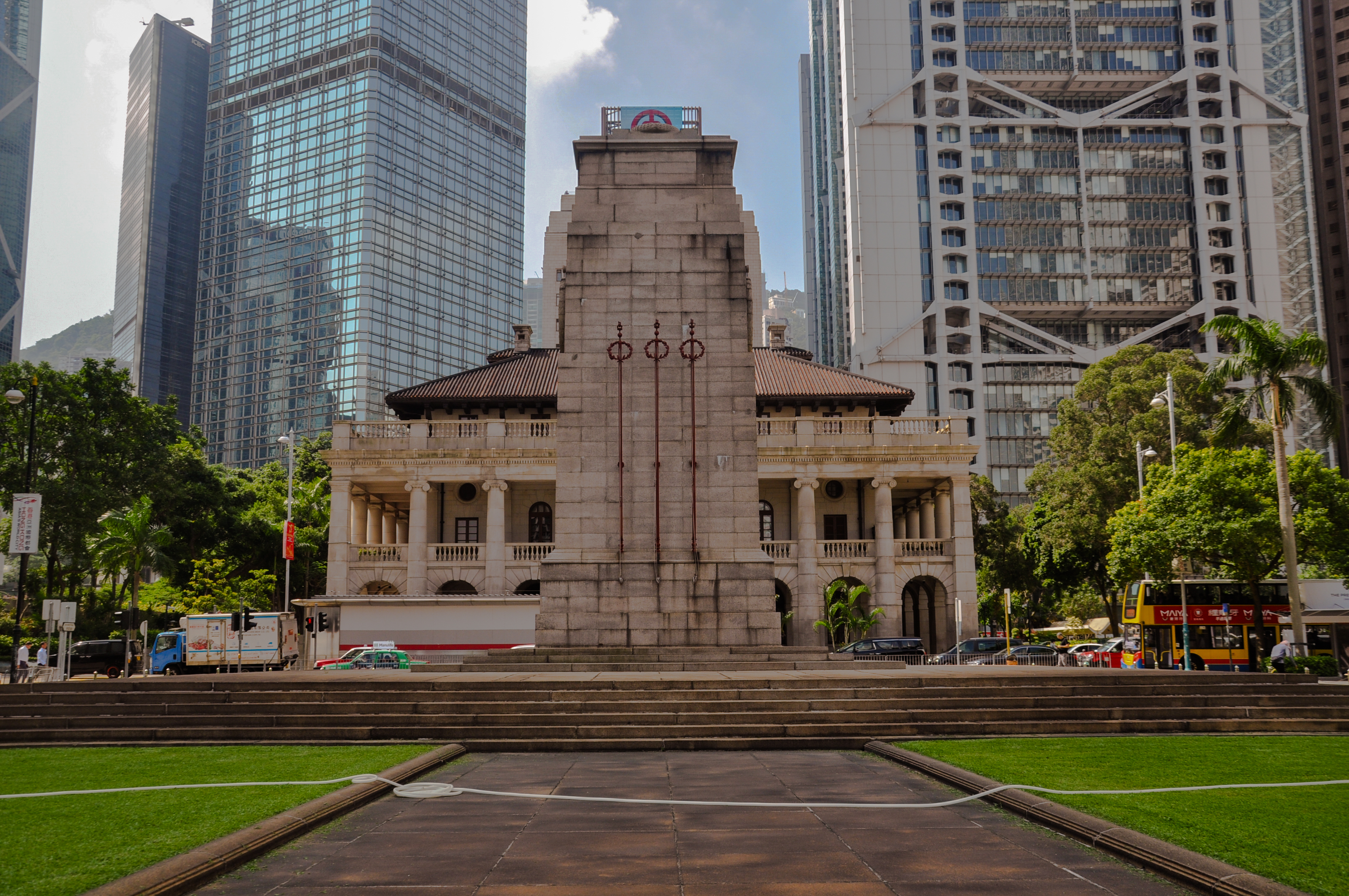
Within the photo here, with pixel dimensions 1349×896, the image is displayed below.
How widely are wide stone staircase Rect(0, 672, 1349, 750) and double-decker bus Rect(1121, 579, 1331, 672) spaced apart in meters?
21.2

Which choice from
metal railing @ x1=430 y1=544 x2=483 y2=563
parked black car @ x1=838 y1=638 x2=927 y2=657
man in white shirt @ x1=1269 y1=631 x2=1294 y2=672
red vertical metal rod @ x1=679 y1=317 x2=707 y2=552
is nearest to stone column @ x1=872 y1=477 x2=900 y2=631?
parked black car @ x1=838 y1=638 x2=927 y2=657

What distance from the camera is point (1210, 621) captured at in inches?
1553

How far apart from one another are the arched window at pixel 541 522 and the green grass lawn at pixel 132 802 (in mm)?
39660

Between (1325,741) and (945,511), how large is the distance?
36.8 metres

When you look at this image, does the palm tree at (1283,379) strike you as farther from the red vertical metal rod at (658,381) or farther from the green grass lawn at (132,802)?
the green grass lawn at (132,802)

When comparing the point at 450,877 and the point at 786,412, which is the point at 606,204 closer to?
the point at 450,877

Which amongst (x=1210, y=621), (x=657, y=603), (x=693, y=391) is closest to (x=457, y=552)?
(x=657, y=603)

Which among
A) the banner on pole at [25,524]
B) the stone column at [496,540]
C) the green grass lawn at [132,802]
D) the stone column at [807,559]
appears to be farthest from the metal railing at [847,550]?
the green grass lawn at [132,802]

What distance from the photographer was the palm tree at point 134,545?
170ft

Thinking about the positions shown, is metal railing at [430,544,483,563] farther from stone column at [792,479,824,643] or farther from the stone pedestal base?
the stone pedestal base

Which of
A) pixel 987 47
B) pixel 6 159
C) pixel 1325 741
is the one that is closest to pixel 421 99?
pixel 6 159

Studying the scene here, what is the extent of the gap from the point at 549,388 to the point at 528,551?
9.54 m

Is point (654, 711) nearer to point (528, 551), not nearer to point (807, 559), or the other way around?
point (807, 559)

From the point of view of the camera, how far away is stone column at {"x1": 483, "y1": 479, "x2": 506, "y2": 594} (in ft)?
166
